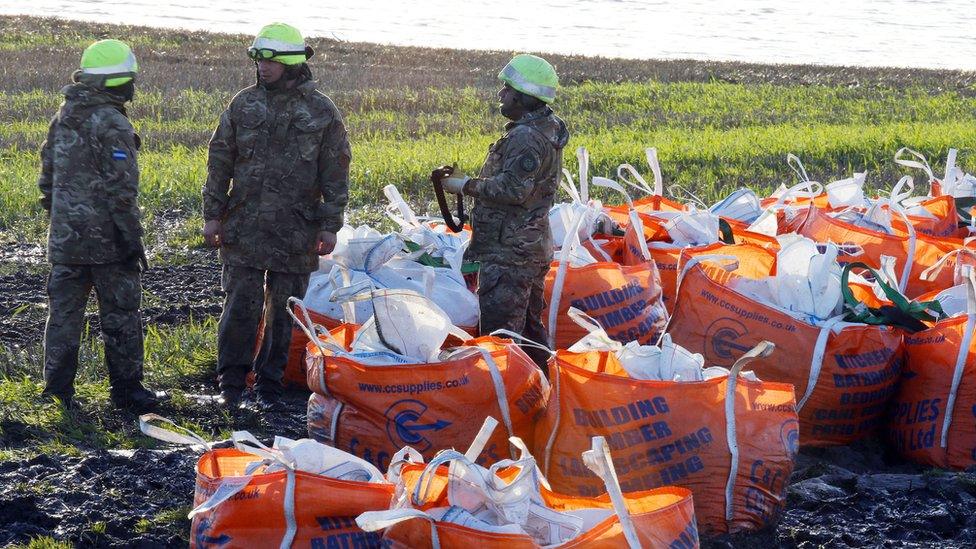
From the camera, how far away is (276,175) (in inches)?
181

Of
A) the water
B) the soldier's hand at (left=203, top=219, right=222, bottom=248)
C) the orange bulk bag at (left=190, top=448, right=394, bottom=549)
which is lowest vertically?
the water

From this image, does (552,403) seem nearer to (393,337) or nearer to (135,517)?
(393,337)

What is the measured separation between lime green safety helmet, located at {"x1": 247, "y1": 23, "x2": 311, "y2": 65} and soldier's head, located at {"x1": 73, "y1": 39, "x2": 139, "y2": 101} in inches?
17.0

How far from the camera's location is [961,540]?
3.47 m

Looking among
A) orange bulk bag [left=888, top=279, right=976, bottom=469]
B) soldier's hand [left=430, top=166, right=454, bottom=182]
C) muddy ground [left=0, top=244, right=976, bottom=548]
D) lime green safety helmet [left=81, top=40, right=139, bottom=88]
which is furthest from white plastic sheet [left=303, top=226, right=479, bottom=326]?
orange bulk bag [left=888, top=279, right=976, bottom=469]

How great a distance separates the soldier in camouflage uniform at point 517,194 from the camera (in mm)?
4465

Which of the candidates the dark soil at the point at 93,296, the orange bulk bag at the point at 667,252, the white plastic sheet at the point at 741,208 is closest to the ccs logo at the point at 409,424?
the orange bulk bag at the point at 667,252

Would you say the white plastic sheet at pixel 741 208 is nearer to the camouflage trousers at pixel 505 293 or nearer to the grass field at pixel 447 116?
the camouflage trousers at pixel 505 293

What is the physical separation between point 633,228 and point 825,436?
1357 mm

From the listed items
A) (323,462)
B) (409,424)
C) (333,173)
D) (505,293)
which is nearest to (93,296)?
(333,173)

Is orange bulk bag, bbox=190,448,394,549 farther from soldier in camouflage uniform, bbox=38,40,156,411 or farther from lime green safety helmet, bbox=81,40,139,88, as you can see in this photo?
lime green safety helmet, bbox=81,40,139,88

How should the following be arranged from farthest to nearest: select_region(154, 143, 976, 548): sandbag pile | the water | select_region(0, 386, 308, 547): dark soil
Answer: the water → select_region(0, 386, 308, 547): dark soil → select_region(154, 143, 976, 548): sandbag pile

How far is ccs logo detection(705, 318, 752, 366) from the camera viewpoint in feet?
14.3

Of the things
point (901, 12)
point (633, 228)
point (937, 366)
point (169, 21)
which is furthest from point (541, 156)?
point (901, 12)
